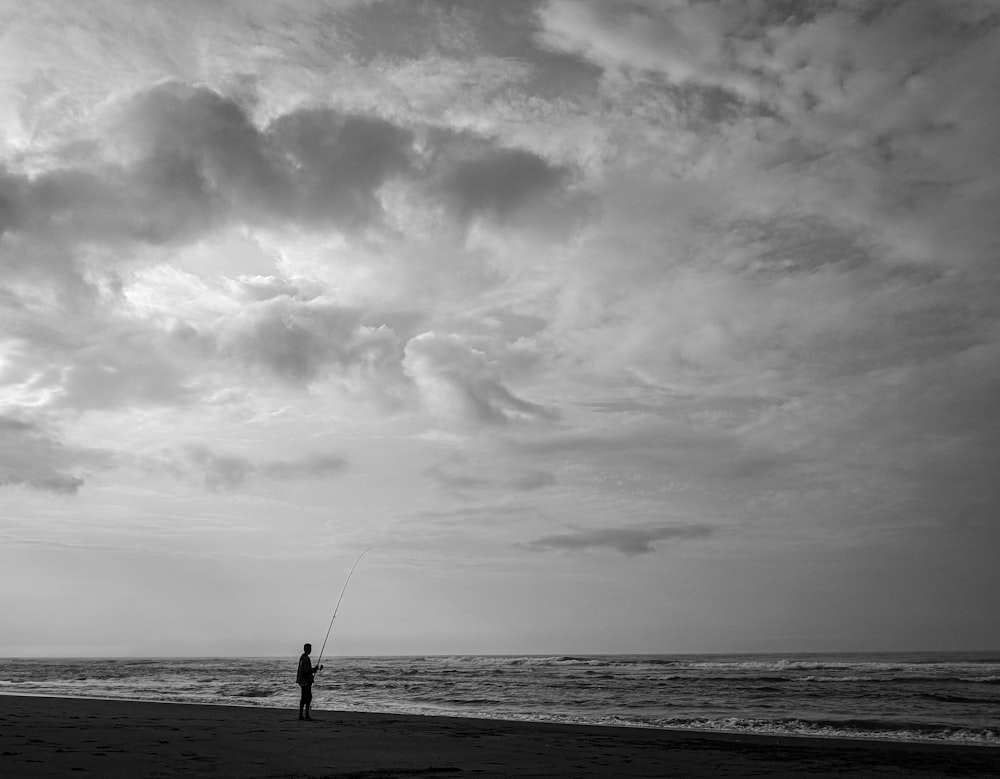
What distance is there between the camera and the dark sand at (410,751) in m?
9.89

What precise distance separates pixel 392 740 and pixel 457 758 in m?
2.73

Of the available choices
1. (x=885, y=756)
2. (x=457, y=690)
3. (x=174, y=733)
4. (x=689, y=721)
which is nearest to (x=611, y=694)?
(x=457, y=690)

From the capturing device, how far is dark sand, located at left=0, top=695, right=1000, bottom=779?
32.4 ft

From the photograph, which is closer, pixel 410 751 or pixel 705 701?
pixel 410 751

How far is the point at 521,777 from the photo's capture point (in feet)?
32.0

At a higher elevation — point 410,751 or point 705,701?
point 410,751

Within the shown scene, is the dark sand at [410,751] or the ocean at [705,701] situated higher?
the dark sand at [410,751]

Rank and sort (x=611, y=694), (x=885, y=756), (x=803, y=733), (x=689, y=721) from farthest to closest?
(x=611, y=694)
(x=689, y=721)
(x=803, y=733)
(x=885, y=756)

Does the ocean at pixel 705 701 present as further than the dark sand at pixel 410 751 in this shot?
Yes

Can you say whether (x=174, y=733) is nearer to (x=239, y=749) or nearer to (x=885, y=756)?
(x=239, y=749)

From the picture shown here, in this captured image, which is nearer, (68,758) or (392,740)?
(68,758)

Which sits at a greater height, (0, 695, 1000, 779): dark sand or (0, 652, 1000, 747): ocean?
(0, 695, 1000, 779): dark sand

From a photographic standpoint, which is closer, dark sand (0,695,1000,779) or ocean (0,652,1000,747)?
dark sand (0,695,1000,779)

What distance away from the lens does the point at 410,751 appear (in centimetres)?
1224
